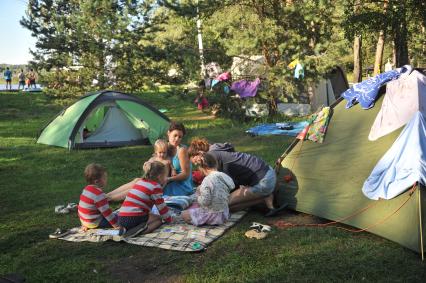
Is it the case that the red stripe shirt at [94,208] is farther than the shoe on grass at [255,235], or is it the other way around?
the red stripe shirt at [94,208]

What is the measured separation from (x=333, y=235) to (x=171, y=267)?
5.78 ft

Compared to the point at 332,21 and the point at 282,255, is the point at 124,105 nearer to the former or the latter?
the point at 332,21

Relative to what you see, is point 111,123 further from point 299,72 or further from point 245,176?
point 245,176

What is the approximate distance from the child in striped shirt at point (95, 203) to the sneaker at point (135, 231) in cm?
23

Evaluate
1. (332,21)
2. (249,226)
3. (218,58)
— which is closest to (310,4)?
(332,21)

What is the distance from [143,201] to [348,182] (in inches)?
89.1

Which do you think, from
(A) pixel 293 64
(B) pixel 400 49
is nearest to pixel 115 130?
(A) pixel 293 64

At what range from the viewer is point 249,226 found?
5129 mm

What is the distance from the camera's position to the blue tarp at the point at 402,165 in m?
4.30

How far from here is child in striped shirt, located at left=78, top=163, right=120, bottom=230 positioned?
4852 millimetres

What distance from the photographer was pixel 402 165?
174 inches

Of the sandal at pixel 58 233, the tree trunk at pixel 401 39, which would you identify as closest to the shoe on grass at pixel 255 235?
the sandal at pixel 58 233

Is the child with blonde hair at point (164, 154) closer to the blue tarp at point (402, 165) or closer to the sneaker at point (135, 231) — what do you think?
the sneaker at point (135, 231)

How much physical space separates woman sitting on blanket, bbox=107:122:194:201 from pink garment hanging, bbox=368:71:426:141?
7.60 feet
